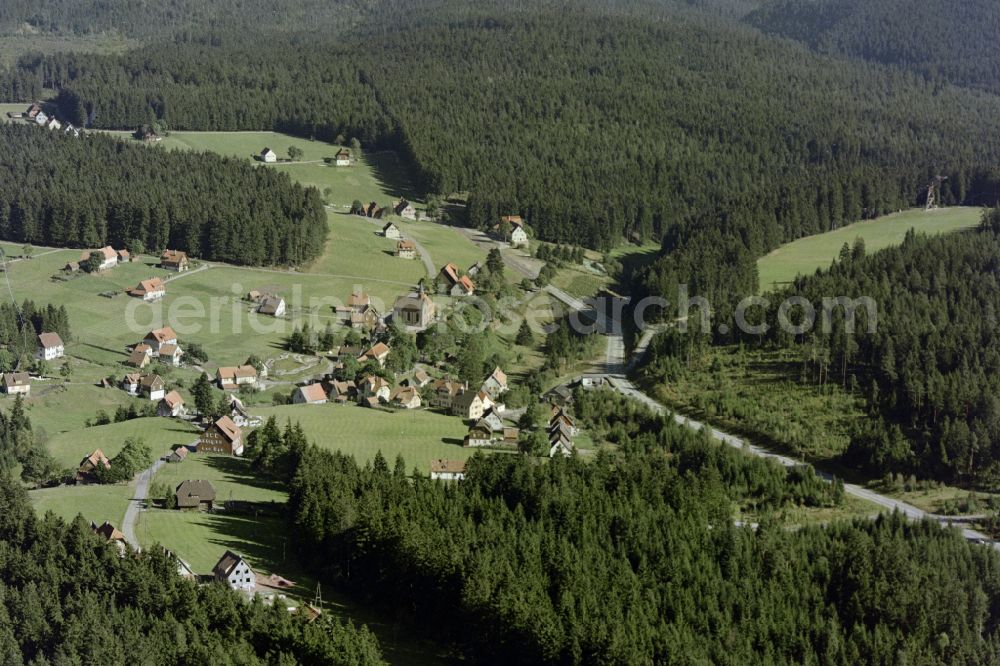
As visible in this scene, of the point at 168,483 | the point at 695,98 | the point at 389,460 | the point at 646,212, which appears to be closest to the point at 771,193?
the point at 646,212

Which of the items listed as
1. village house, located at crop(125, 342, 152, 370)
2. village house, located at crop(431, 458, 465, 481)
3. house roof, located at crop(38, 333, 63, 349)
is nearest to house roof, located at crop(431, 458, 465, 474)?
village house, located at crop(431, 458, 465, 481)

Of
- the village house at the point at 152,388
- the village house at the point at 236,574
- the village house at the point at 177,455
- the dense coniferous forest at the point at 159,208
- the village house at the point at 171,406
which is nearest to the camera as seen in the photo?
the village house at the point at 236,574

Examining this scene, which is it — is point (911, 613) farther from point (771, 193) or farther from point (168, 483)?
point (771, 193)

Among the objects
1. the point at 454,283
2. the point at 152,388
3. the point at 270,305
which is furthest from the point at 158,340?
the point at 454,283

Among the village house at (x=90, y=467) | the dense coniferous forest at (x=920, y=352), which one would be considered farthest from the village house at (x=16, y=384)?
the dense coniferous forest at (x=920, y=352)

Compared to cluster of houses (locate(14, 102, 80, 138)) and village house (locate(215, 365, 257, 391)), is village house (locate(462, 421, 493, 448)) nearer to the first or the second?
village house (locate(215, 365, 257, 391))

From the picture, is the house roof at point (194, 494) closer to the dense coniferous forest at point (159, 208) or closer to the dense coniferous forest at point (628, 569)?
the dense coniferous forest at point (628, 569)

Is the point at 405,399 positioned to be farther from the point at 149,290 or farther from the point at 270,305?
the point at 149,290
